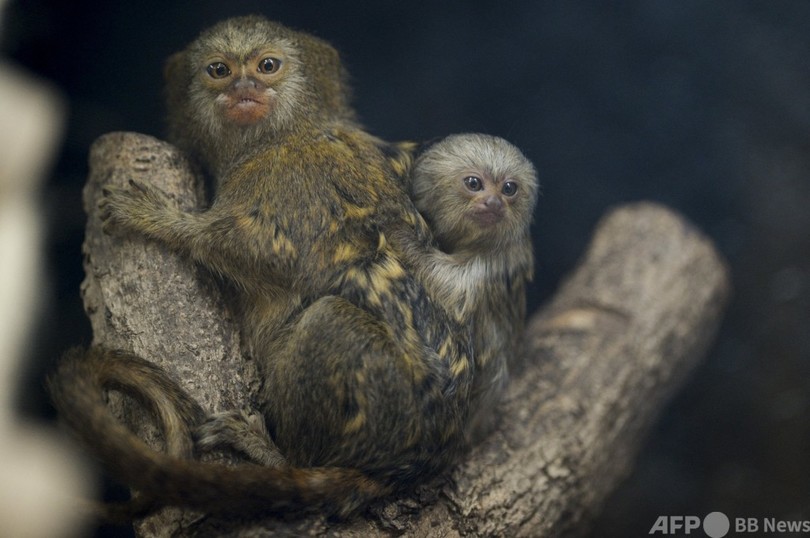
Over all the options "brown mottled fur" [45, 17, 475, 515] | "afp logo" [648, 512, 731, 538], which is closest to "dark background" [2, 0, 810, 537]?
"afp logo" [648, 512, 731, 538]

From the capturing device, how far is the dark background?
2809 millimetres

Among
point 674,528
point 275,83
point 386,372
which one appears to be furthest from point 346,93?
point 674,528

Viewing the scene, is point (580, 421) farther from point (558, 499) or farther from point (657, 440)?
point (657, 440)

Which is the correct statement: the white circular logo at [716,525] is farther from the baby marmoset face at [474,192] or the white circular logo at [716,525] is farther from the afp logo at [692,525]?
the baby marmoset face at [474,192]

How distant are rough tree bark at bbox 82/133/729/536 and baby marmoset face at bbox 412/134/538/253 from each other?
0.76 m

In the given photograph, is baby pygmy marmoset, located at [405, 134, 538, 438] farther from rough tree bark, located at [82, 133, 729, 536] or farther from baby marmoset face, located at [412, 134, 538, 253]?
rough tree bark, located at [82, 133, 729, 536]

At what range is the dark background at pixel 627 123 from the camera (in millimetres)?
2809

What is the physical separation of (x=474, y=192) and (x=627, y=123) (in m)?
1.35

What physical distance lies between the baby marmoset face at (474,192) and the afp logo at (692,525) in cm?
128

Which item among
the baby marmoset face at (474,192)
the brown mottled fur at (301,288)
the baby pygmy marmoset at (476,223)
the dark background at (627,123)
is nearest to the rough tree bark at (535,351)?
the brown mottled fur at (301,288)

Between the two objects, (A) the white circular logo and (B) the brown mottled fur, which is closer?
(B) the brown mottled fur

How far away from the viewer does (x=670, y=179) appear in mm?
3668

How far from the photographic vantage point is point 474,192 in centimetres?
249

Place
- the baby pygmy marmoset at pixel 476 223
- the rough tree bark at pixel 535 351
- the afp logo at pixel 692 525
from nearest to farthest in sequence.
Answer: the rough tree bark at pixel 535 351 → the baby pygmy marmoset at pixel 476 223 → the afp logo at pixel 692 525
